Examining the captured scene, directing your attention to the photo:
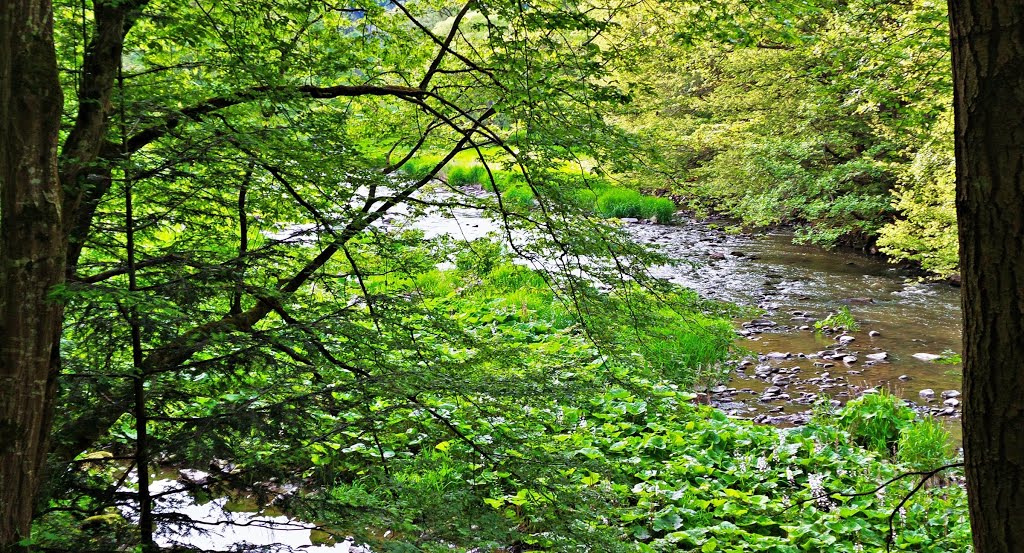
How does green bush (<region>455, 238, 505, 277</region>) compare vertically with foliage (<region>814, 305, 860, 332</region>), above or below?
above

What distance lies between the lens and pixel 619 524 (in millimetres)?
4082

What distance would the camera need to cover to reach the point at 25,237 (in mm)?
1906

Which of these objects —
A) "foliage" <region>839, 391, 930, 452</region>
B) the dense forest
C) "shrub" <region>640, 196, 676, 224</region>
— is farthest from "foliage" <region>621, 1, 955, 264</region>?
"foliage" <region>839, 391, 930, 452</region>

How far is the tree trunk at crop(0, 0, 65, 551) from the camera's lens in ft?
6.10

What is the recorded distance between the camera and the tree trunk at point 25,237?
6.10ft

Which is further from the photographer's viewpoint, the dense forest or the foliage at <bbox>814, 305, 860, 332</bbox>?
the foliage at <bbox>814, 305, 860, 332</bbox>

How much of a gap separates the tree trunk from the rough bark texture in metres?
2.49

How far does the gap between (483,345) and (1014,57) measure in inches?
98.4

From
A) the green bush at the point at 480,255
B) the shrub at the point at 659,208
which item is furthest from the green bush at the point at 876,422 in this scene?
the shrub at the point at 659,208

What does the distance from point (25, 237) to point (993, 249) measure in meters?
2.59

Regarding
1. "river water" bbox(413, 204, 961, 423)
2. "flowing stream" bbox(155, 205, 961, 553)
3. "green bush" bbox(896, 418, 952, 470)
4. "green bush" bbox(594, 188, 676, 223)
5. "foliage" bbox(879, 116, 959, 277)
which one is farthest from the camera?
"green bush" bbox(594, 188, 676, 223)

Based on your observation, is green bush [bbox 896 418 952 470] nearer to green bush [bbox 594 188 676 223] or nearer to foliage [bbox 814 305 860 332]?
foliage [bbox 814 305 860 332]

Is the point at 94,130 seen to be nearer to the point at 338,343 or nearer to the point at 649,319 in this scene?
the point at 338,343

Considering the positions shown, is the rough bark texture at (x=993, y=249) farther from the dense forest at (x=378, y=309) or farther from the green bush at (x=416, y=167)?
the green bush at (x=416, y=167)
